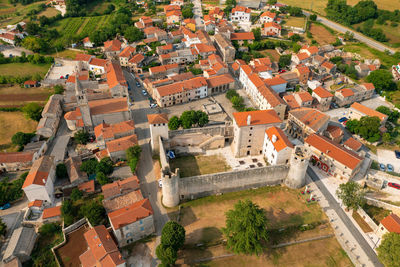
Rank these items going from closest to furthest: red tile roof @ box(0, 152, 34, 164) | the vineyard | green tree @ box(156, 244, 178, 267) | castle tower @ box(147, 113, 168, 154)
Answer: green tree @ box(156, 244, 178, 267), red tile roof @ box(0, 152, 34, 164), castle tower @ box(147, 113, 168, 154), the vineyard

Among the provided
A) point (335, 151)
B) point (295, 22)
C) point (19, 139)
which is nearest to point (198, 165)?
point (335, 151)

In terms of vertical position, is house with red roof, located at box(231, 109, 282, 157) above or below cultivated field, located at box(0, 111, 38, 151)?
above

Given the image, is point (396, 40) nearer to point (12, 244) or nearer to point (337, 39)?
point (337, 39)

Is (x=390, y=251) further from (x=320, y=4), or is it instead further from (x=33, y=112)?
(x=320, y=4)

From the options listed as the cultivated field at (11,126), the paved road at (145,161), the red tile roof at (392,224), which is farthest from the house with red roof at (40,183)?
the red tile roof at (392,224)

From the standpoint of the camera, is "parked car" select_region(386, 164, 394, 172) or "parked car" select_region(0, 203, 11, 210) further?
"parked car" select_region(386, 164, 394, 172)

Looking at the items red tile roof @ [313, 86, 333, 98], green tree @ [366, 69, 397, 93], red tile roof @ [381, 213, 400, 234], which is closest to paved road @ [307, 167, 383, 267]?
red tile roof @ [381, 213, 400, 234]

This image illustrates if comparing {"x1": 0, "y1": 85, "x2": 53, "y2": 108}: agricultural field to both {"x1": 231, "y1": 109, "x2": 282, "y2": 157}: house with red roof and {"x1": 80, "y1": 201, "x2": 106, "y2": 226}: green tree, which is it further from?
{"x1": 231, "y1": 109, "x2": 282, "y2": 157}: house with red roof
